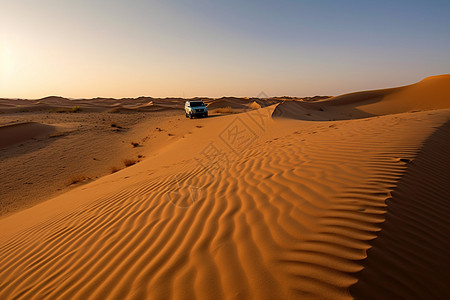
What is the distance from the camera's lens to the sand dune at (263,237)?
1.65m

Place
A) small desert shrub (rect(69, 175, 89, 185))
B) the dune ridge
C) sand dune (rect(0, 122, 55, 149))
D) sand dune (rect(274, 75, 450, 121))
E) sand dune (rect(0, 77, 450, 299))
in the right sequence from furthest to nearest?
sand dune (rect(274, 75, 450, 121)), sand dune (rect(0, 122, 55, 149)), small desert shrub (rect(69, 175, 89, 185)), sand dune (rect(0, 77, 450, 299)), the dune ridge

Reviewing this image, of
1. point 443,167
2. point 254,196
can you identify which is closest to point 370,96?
point 443,167

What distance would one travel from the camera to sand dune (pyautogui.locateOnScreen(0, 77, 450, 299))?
1.65 metres

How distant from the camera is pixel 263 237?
7.18 ft

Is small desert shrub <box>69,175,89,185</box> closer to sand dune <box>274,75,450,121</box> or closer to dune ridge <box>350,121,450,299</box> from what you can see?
dune ridge <box>350,121,450,299</box>

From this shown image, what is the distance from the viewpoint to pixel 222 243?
2.23 metres

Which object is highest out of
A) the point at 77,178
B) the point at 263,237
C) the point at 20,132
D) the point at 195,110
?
the point at 195,110

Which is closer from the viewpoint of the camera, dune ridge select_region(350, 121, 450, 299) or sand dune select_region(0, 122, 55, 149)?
dune ridge select_region(350, 121, 450, 299)

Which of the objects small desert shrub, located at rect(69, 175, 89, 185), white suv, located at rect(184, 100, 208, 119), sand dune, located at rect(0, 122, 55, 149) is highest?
white suv, located at rect(184, 100, 208, 119)

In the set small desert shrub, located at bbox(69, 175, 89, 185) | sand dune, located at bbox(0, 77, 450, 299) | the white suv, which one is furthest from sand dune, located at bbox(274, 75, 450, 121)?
sand dune, located at bbox(0, 77, 450, 299)

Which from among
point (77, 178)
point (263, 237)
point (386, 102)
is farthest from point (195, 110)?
point (386, 102)

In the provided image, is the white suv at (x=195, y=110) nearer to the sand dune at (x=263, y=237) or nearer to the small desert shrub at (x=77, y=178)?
the small desert shrub at (x=77, y=178)

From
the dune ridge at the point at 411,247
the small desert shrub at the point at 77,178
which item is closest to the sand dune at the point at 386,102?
the small desert shrub at the point at 77,178

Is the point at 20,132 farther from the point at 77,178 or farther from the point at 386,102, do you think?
the point at 386,102
